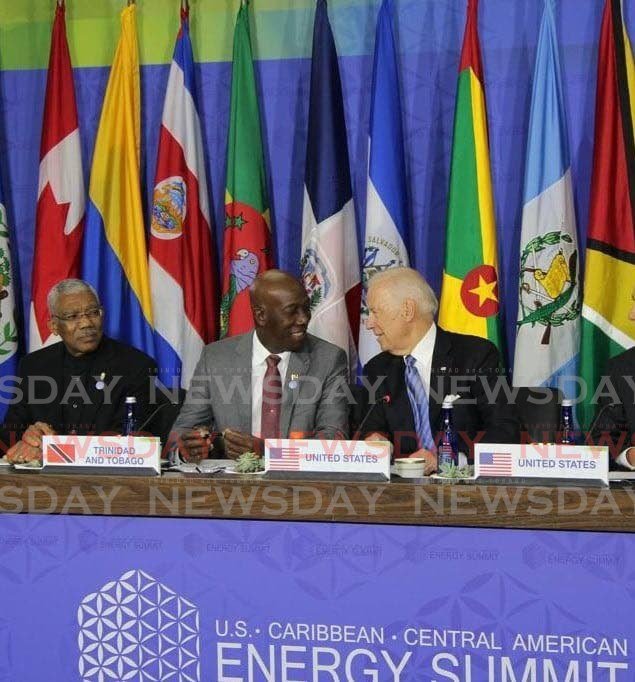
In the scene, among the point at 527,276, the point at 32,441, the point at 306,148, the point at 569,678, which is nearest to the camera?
the point at 569,678

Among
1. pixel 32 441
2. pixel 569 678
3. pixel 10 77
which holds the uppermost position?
pixel 10 77

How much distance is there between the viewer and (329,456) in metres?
2.64

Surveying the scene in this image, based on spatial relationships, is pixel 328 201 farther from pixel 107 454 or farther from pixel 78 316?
pixel 107 454

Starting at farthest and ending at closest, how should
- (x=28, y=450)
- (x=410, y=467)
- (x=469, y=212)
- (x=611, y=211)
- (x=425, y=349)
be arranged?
(x=469, y=212)
(x=611, y=211)
(x=425, y=349)
(x=28, y=450)
(x=410, y=467)

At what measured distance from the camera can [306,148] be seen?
4.75 meters

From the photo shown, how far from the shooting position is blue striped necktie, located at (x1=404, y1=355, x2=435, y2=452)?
134 inches

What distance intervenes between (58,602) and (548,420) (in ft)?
5.28

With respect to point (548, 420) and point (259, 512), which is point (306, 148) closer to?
point (548, 420)

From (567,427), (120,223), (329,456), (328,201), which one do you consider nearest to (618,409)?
→ (567,427)

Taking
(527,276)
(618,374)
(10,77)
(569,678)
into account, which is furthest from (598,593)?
(10,77)

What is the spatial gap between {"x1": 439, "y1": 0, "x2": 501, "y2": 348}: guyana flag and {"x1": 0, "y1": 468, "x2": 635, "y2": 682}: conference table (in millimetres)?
1908

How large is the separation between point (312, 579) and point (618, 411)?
4.52 ft

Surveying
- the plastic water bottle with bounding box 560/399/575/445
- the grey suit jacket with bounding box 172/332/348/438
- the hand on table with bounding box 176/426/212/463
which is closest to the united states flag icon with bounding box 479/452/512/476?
the plastic water bottle with bounding box 560/399/575/445

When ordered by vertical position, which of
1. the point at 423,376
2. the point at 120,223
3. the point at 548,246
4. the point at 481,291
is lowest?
the point at 423,376
